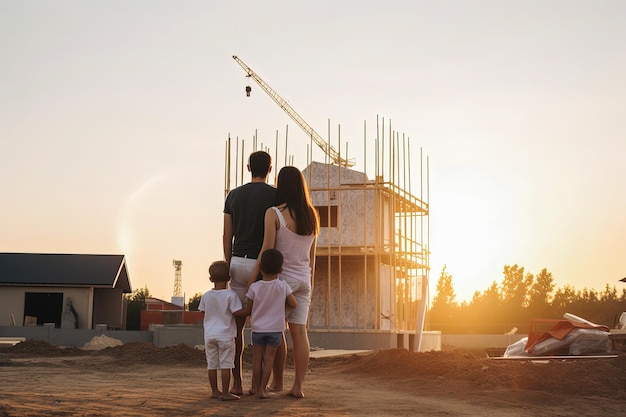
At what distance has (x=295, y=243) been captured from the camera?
18.5 feet

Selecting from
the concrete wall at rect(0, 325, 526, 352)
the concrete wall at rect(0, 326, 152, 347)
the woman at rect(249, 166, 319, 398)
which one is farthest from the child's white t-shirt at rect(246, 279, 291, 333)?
the concrete wall at rect(0, 326, 152, 347)

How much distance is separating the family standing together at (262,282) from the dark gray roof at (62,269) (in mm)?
23873

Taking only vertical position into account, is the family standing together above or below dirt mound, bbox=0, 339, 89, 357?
above

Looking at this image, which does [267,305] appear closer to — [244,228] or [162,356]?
[244,228]

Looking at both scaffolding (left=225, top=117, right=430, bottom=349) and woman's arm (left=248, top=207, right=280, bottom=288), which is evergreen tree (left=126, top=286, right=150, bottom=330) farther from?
woman's arm (left=248, top=207, right=280, bottom=288)

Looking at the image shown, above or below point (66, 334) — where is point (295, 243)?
above

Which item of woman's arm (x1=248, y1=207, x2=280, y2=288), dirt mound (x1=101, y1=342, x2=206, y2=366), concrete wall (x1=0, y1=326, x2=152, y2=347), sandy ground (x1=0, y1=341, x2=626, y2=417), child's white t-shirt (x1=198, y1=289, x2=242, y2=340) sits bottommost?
concrete wall (x1=0, y1=326, x2=152, y2=347)

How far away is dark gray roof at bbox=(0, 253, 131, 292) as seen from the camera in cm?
2831

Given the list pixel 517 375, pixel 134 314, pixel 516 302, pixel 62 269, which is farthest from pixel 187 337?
pixel 516 302

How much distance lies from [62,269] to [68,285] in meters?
1.46

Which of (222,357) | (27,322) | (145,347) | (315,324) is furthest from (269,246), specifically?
(27,322)

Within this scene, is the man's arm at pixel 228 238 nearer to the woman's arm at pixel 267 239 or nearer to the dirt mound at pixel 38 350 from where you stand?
the woman's arm at pixel 267 239

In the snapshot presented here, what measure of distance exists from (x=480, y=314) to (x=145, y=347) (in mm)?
48172

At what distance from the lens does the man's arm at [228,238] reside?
5.82 metres
